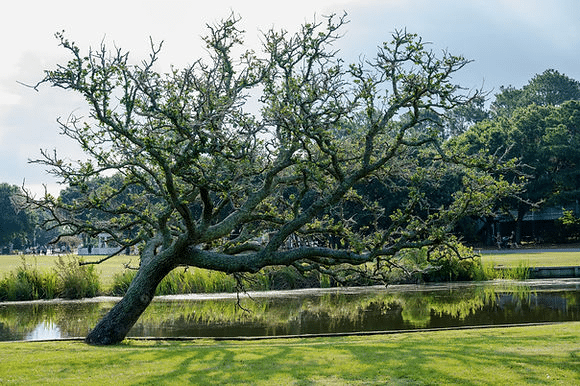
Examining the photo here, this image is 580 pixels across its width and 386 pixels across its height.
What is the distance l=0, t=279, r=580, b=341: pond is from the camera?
1762 centimetres

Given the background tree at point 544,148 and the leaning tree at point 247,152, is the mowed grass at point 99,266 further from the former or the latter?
the background tree at point 544,148

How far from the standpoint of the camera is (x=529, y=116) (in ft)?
216

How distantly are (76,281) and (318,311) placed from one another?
39.1 ft

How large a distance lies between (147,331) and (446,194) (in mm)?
→ 46478

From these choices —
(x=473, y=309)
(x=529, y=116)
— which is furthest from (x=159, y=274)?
(x=529, y=116)

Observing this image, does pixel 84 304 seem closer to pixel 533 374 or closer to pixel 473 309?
pixel 473 309

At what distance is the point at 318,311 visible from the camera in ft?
68.4

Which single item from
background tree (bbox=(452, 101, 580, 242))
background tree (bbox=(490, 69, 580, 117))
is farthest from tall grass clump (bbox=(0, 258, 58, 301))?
background tree (bbox=(490, 69, 580, 117))

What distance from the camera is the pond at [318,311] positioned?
1762 centimetres

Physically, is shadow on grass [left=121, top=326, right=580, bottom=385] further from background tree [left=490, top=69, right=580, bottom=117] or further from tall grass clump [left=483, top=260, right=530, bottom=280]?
background tree [left=490, top=69, right=580, bottom=117]

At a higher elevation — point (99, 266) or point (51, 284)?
point (99, 266)

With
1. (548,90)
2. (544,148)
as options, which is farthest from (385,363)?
(548,90)

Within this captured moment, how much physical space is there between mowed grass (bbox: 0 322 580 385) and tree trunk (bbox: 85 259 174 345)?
1341 mm

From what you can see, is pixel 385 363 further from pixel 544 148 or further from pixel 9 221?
pixel 9 221
